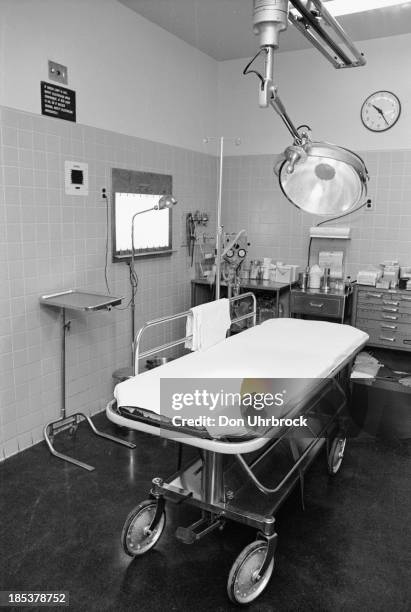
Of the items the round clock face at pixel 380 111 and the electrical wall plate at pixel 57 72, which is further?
the round clock face at pixel 380 111

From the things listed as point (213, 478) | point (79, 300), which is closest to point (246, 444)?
point (213, 478)

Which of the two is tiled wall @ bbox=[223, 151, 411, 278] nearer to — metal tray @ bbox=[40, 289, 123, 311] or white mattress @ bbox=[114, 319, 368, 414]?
white mattress @ bbox=[114, 319, 368, 414]

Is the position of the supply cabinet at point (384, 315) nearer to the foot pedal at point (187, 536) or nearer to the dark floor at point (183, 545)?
the dark floor at point (183, 545)

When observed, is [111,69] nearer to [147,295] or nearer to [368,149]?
[147,295]

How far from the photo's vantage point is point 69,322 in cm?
335

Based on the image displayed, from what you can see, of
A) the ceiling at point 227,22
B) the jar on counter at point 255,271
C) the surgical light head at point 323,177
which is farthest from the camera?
the jar on counter at point 255,271

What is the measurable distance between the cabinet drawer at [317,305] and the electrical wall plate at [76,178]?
214cm

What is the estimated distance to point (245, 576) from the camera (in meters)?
1.98

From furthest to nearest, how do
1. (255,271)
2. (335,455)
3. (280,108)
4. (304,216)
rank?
(304,216)
(255,271)
(335,455)
(280,108)

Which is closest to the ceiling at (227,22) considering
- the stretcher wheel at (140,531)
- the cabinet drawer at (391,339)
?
the cabinet drawer at (391,339)

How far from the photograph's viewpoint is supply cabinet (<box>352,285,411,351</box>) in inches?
171

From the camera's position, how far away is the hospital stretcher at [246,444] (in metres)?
1.97

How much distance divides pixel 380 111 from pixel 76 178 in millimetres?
2830

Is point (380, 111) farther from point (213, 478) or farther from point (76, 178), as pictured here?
point (213, 478)
